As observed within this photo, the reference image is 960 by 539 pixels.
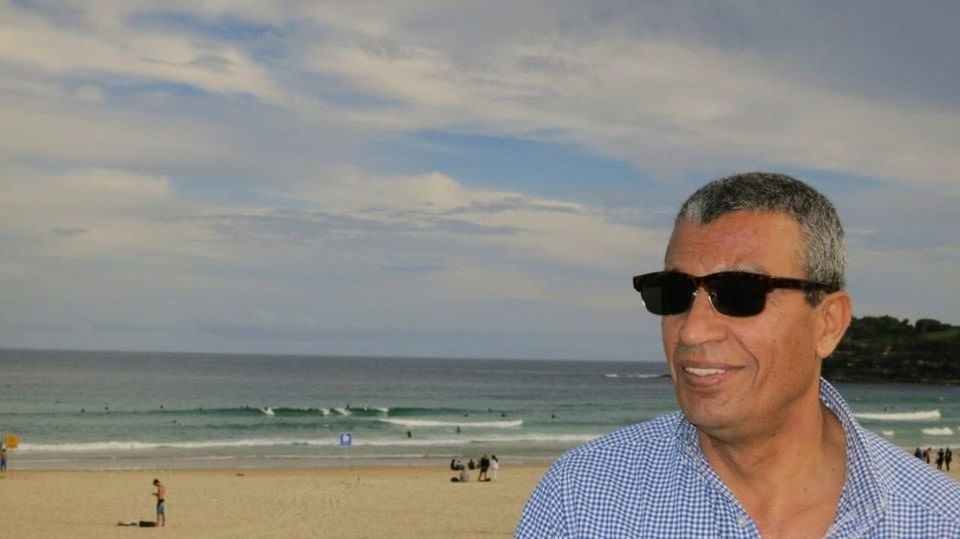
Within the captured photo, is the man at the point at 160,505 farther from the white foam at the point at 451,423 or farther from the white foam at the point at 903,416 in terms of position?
the white foam at the point at 903,416

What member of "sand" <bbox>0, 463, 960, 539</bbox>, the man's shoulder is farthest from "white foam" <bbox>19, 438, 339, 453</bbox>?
the man's shoulder

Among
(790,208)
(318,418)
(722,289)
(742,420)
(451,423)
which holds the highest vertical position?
(790,208)

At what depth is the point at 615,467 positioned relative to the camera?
79.3 inches

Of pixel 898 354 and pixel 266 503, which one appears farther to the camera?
pixel 898 354

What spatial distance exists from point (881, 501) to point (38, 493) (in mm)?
27916

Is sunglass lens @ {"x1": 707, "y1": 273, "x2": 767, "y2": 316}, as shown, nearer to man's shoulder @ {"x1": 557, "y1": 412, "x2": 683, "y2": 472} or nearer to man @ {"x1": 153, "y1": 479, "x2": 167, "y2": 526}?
man's shoulder @ {"x1": 557, "y1": 412, "x2": 683, "y2": 472}

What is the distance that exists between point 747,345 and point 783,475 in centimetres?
27

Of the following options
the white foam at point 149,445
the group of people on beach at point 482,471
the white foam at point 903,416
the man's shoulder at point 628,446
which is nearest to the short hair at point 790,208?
the man's shoulder at point 628,446

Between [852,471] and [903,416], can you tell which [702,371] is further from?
[903,416]

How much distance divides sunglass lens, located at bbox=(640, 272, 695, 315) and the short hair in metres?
0.12

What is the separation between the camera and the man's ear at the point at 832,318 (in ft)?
6.88

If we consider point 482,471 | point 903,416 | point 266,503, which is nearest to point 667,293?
point 266,503

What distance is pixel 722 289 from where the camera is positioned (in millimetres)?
1993

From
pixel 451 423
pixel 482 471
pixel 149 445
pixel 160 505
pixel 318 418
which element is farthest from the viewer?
pixel 318 418
